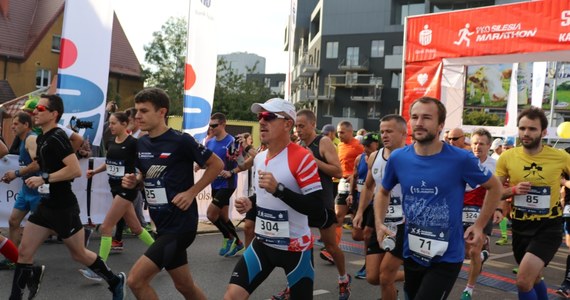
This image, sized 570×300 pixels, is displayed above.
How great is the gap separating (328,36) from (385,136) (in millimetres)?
55726

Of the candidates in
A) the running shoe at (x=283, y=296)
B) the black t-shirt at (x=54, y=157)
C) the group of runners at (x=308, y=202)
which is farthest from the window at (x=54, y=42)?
the running shoe at (x=283, y=296)

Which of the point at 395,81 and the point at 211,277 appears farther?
the point at 395,81

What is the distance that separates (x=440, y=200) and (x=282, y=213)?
1.01m

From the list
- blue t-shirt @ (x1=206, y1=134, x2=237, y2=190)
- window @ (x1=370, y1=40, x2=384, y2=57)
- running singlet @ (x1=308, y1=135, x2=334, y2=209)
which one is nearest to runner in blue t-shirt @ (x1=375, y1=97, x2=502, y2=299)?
running singlet @ (x1=308, y1=135, x2=334, y2=209)

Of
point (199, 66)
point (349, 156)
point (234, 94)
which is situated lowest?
point (349, 156)

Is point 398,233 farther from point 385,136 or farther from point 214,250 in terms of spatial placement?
point 214,250

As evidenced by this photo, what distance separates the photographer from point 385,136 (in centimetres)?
507

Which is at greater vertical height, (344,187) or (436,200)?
(436,200)

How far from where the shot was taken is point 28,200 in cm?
579

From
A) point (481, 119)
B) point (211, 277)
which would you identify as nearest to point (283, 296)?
point (211, 277)

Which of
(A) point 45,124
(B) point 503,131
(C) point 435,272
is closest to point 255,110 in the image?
(C) point 435,272

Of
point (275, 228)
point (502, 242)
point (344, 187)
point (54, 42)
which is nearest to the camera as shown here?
point (275, 228)

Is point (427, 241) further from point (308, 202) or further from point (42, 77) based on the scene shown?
point (42, 77)

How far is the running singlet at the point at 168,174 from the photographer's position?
3924 mm
